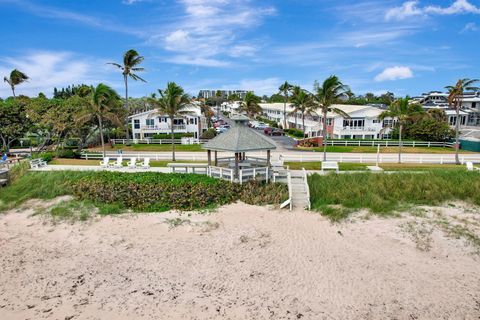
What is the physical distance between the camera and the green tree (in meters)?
32.4

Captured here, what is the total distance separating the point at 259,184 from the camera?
64.4 feet

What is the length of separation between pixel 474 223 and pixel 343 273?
8.82 meters

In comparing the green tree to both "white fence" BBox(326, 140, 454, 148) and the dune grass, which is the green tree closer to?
the dune grass

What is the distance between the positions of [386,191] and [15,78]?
56.8m

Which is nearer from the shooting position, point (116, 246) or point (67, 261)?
point (67, 261)

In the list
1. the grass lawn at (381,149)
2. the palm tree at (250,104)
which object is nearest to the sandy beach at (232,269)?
the grass lawn at (381,149)

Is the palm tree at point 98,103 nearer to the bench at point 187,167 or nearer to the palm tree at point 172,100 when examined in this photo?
the palm tree at point 172,100

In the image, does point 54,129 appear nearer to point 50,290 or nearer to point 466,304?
point 50,290

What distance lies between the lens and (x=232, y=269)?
463 inches

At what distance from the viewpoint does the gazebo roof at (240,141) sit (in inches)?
766

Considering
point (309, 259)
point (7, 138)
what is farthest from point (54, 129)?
point (309, 259)

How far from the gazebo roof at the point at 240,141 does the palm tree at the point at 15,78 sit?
1824 inches

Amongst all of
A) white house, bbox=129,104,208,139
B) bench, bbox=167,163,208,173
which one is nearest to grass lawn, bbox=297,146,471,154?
white house, bbox=129,104,208,139

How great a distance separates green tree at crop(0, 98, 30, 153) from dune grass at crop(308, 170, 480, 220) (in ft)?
102
